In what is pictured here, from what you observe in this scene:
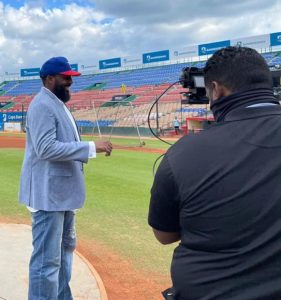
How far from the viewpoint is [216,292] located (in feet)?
5.47

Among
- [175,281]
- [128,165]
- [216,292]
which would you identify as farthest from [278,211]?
[128,165]

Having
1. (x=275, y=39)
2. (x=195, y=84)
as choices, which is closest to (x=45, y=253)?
(x=195, y=84)

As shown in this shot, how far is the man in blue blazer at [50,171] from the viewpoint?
3.12m

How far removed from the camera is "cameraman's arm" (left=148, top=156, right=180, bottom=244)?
173 centimetres

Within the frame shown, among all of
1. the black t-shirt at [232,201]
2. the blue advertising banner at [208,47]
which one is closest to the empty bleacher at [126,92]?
the blue advertising banner at [208,47]

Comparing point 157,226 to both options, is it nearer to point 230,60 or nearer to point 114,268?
point 230,60

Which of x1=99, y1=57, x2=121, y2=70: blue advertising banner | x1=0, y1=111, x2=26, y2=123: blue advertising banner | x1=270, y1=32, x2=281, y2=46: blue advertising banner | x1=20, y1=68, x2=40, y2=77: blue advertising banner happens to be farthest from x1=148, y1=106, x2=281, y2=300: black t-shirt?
x1=20, y1=68, x2=40, y2=77: blue advertising banner

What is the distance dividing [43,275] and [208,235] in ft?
6.31

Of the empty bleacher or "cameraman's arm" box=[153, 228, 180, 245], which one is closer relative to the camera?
"cameraman's arm" box=[153, 228, 180, 245]

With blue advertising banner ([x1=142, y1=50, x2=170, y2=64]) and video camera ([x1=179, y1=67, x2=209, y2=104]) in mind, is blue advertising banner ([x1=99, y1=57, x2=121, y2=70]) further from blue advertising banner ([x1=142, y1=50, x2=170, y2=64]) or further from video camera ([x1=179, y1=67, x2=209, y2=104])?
video camera ([x1=179, y1=67, x2=209, y2=104])

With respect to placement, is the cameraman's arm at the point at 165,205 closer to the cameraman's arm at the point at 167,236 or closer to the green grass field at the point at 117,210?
the cameraman's arm at the point at 167,236

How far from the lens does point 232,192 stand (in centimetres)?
162

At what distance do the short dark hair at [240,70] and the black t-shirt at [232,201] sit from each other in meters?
0.11

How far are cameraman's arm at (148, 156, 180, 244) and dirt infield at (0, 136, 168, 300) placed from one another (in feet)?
8.48
